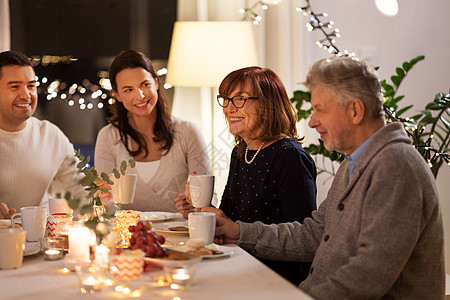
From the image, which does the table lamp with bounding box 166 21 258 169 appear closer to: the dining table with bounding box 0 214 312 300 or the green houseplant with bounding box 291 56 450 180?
the green houseplant with bounding box 291 56 450 180

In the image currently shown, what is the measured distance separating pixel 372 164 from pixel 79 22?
2.84m

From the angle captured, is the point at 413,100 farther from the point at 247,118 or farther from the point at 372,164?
the point at 372,164

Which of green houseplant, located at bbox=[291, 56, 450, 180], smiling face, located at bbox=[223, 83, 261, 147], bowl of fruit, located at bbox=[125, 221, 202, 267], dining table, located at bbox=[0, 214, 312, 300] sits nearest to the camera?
dining table, located at bbox=[0, 214, 312, 300]

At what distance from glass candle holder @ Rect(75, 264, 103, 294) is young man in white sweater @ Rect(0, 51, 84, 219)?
1655 millimetres

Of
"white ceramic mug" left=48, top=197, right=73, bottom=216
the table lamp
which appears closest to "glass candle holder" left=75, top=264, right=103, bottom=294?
"white ceramic mug" left=48, top=197, right=73, bottom=216

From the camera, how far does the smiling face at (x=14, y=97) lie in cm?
290

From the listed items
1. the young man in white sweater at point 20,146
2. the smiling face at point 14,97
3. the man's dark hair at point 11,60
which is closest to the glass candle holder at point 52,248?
the young man in white sweater at point 20,146

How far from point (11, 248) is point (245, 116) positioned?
1005mm

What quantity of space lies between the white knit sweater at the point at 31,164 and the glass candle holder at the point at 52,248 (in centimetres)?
122

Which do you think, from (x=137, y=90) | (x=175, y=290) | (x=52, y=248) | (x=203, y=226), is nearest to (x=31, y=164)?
(x=137, y=90)

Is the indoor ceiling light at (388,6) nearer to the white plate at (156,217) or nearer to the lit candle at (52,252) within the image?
the white plate at (156,217)

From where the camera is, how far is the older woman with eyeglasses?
209cm

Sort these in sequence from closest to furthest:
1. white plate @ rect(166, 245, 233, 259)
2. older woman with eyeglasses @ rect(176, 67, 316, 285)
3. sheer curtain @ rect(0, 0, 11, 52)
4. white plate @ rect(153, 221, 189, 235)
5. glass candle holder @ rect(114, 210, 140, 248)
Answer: white plate @ rect(166, 245, 233, 259) < glass candle holder @ rect(114, 210, 140, 248) < white plate @ rect(153, 221, 189, 235) < older woman with eyeglasses @ rect(176, 67, 316, 285) < sheer curtain @ rect(0, 0, 11, 52)

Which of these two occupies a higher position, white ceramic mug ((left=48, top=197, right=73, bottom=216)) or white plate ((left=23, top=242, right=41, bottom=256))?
white ceramic mug ((left=48, top=197, right=73, bottom=216))
